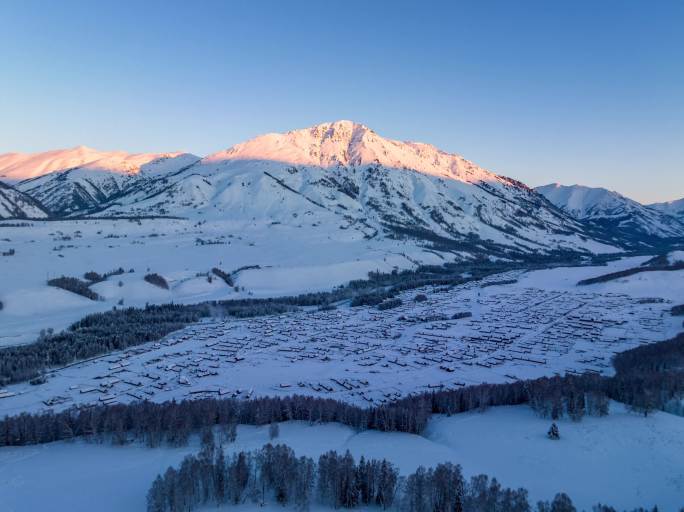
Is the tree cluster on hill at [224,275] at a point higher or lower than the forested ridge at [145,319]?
higher

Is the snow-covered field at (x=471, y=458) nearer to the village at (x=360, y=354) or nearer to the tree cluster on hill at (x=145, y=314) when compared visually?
the village at (x=360, y=354)

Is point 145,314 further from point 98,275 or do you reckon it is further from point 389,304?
point 389,304

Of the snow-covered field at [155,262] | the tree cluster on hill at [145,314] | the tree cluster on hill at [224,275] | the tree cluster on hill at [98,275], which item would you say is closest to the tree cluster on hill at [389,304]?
the tree cluster on hill at [145,314]

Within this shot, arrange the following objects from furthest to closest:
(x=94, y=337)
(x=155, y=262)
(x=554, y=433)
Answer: (x=155, y=262) → (x=94, y=337) → (x=554, y=433)

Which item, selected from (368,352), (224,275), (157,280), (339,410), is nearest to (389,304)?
(368,352)

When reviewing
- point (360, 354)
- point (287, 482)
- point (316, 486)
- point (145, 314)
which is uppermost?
point (145, 314)

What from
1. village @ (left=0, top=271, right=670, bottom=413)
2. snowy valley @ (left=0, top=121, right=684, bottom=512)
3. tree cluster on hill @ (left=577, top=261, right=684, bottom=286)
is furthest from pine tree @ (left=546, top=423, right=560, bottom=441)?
tree cluster on hill @ (left=577, top=261, right=684, bottom=286)

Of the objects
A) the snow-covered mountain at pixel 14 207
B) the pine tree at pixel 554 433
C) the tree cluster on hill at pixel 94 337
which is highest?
the snow-covered mountain at pixel 14 207
